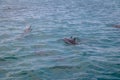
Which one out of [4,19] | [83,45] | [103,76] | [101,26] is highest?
A: [4,19]

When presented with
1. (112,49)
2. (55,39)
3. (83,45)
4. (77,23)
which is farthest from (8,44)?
(77,23)

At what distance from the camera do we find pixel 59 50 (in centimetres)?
1364

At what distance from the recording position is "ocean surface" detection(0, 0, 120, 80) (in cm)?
1070

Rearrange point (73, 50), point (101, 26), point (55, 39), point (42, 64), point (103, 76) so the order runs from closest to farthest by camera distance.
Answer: point (103, 76), point (42, 64), point (73, 50), point (55, 39), point (101, 26)

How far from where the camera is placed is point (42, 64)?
1164 cm

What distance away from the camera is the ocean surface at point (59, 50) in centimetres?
1070

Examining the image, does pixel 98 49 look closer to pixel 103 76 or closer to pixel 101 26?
pixel 103 76

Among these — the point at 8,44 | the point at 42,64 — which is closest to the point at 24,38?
the point at 8,44

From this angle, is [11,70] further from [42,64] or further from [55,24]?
[55,24]

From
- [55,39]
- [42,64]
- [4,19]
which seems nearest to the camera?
[42,64]

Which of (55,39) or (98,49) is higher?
(55,39)

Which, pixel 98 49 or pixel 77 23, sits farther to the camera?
pixel 77 23

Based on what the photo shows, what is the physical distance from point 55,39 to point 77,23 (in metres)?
5.05

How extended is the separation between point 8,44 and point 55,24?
Result: 20.8 ft
